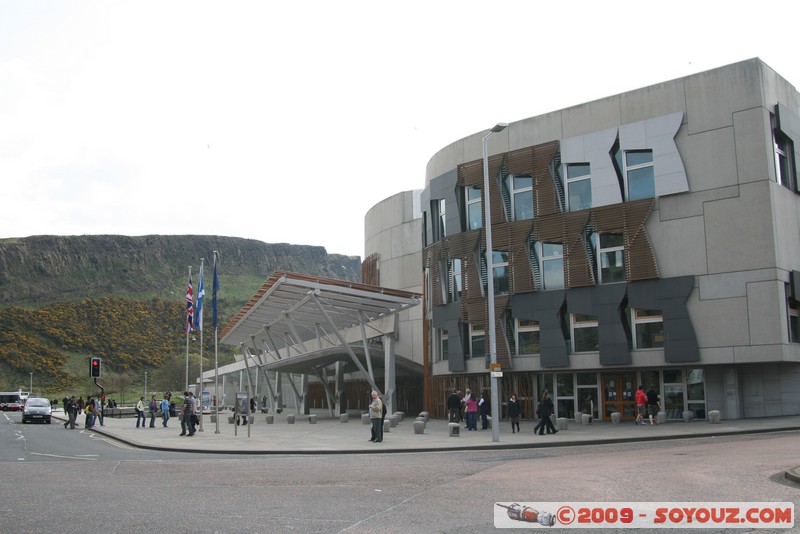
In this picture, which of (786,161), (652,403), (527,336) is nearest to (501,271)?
(527,336)

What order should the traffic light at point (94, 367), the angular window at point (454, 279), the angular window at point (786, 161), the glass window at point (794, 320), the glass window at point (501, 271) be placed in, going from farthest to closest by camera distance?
the angular window at point (454, 279) → the traffic light at point (94, 367) → the glass window at point (501, 271) → the angular window at point (786, 161) → the glass window at point (794, 320)

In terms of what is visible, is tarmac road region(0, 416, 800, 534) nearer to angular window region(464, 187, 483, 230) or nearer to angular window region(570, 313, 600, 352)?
angular window region(570, 313, 600, 352)

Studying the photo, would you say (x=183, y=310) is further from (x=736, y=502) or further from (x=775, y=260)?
(x=736, y=502)

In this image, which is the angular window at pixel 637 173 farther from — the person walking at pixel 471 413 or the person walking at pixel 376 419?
the person walking at pixel 376 419

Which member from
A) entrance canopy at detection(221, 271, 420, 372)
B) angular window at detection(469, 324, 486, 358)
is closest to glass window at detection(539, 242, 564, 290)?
angular window at detection(469, 324, 486, 358)

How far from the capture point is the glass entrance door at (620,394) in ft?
112

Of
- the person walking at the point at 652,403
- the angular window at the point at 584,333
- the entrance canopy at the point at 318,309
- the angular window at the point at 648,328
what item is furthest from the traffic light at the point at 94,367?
the person walking at the point at 652,403

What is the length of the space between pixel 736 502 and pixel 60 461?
53.7 feet

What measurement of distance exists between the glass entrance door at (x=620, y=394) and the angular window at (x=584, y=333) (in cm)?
152

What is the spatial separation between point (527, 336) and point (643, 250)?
7.00 metres

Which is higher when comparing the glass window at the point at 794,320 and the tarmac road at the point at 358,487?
the glass window at the point at 794,320

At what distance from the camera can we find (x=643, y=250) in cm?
3306

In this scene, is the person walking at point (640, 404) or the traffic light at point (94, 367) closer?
the person walking at point (640, 404)

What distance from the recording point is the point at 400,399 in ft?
168
